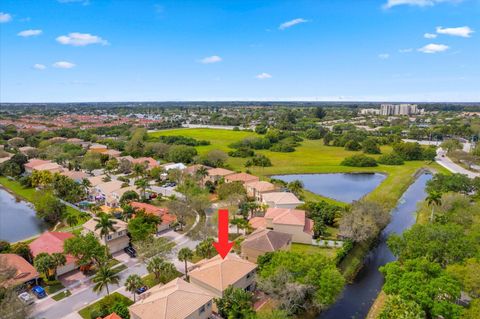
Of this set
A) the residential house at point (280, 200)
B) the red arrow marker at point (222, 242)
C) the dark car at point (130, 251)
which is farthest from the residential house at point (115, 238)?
the residential house at point (280, 200)

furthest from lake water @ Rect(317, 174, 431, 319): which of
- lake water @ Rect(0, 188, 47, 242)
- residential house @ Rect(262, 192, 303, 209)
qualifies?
lake water @ Rect(0, 188, 47, 242)

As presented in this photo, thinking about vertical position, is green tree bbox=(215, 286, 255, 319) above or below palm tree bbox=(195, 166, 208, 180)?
below

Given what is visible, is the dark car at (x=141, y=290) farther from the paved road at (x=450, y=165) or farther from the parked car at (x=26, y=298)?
the paved road at (x=450, y=165)

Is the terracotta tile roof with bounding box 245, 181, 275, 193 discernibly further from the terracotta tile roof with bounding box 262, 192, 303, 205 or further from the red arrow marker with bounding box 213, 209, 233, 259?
the red arrow marker with bounding box 213, 209, 233, 259

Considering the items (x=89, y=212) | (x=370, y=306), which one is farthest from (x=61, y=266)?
(x=370, y=306)

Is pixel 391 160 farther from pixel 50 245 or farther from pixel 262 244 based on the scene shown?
pixel 50 245

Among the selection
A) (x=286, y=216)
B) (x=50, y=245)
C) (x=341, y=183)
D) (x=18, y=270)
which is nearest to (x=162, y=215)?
(x=50, y=245)
